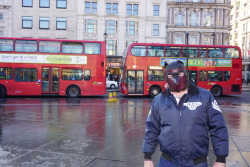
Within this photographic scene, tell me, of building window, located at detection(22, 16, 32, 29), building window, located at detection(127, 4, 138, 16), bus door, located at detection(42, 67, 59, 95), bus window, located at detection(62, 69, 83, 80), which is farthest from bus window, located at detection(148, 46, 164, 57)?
building window, located at detection(22, 16, 32, 29)

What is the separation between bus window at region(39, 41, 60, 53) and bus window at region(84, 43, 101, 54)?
6.74 feet

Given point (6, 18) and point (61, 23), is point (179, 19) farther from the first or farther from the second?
point (6, 18)

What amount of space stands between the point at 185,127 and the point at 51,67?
1814cm

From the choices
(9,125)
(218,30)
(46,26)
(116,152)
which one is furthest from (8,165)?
(218,30)

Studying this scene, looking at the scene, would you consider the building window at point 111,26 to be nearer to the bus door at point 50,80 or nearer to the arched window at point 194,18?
the arched window at point 194,18

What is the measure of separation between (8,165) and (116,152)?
7.13 ft

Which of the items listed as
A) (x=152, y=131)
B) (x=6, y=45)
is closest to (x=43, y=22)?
(x=6, y=45)

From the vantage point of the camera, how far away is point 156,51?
21.0 meters

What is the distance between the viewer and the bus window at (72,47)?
19.9m

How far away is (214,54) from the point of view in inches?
843

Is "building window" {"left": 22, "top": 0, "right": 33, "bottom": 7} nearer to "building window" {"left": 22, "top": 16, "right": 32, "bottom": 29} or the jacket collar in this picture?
"building window" {"left": 22, "top": 16, "right": 32, "bottom": 29}

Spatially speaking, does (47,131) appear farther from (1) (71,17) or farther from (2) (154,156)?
(1) (71,17)

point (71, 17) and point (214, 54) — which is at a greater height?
point (71, 17)

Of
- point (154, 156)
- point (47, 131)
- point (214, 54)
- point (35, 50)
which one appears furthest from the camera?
point (214, 54)
